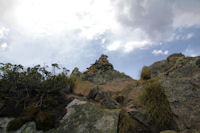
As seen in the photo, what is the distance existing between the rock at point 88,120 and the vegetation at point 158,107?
143cm

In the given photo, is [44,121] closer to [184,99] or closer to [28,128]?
[28,128]

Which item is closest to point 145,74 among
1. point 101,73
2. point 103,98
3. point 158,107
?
point 103,98

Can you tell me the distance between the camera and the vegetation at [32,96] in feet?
14.1

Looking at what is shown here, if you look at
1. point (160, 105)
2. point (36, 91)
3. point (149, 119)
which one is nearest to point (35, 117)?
point (36, 91)

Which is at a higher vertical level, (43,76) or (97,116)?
(43,76)

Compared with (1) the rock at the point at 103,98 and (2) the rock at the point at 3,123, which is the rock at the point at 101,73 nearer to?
(1) the rock at the point at 103,98

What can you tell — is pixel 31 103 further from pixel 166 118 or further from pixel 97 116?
pixel 166 118

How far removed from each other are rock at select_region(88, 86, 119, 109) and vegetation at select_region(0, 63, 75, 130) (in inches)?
61.8

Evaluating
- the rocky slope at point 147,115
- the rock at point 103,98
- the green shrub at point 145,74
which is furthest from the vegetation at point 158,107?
the green shrub at point 145,74

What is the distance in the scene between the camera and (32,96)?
238 inches

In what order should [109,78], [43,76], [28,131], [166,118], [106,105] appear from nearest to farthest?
[28,131] < [166,118] < [106,105] < [43,76] < [109,78]

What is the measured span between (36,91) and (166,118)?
666 centimetres

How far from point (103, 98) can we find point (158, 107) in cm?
266

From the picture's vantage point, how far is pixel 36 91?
6.32 metres
